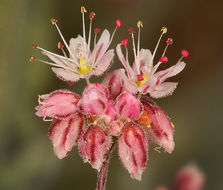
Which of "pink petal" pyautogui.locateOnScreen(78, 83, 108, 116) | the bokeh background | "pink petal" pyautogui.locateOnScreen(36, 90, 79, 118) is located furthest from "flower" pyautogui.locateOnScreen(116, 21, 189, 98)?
the bokeh background

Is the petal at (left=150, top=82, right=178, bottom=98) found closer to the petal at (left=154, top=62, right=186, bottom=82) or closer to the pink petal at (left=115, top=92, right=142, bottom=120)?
the petal at (left=154, top=62, right=186, bottom=82)

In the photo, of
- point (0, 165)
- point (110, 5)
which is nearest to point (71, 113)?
point (0, 165)

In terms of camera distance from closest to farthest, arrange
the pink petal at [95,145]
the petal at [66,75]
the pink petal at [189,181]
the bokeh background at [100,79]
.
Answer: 1. the pink petal at [95,145]
2. the petal at [66,75]
3. the pink petal at [189,181]
4. the bokeh background at [100,79]

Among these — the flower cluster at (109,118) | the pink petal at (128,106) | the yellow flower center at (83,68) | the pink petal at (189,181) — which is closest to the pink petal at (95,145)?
the flower cluster at (109,118)

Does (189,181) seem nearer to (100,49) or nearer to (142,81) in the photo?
(142,81)

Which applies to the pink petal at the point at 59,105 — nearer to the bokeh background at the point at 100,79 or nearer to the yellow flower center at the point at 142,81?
the yellow flower center at the point at 142,81
